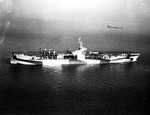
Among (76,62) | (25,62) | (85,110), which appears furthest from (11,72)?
(85,110)

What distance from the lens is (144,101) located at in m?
50.7

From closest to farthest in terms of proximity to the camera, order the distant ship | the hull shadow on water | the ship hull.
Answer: the hull shadow on water, the ship hull, the distant ship

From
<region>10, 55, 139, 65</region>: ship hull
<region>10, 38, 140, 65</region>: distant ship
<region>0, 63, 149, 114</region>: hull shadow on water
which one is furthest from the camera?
<region>10, 38, 140, 65</region>: distant ship

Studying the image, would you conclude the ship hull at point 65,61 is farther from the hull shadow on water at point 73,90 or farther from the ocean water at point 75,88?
the hull shadow on water at point 73,90

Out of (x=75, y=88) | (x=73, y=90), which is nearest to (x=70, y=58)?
(x=75, y=88)

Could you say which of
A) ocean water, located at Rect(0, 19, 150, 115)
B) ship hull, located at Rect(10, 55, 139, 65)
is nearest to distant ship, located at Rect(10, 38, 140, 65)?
ship hull, located at Rect(10, 55, 139, 65)

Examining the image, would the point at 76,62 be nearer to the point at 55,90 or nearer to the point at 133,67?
the point at 133,67

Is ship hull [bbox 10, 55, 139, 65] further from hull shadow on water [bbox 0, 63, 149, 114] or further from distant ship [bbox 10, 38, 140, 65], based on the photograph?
hull shadow on water [bbox 0, 63, 149, 114]

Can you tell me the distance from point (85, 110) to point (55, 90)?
1202cm

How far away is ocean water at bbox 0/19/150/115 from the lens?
46.2 m

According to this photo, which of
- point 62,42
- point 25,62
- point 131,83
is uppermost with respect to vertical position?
point 62,42

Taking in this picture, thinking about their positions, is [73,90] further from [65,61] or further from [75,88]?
[65,61]

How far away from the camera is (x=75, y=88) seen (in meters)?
56.7

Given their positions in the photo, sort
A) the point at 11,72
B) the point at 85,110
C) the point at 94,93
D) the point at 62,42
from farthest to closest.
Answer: the point at 62,42 < the point at 11,72 < the point at 94,93 < the point at 85,110
